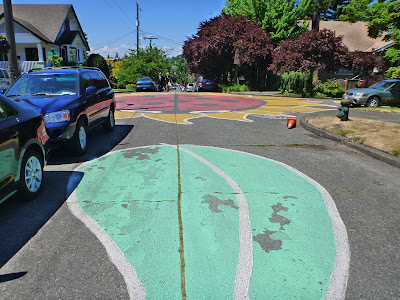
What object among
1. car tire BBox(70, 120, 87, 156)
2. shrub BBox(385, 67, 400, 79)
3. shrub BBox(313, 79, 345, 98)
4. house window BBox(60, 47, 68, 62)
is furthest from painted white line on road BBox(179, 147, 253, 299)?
house window BBox(60, 47, 68, 62)

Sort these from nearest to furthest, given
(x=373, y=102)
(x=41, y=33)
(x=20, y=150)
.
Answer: (x=20, y=150)
(x=373, y=102)
(x=41, y=33)

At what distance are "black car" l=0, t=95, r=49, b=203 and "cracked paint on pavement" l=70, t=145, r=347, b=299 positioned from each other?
26.7 inches

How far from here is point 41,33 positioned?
118 feet

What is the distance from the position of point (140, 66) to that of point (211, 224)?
43017mm

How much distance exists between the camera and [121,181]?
17.4 ft

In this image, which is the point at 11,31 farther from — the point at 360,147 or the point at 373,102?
the point at 373,102

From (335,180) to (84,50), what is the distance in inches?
1892

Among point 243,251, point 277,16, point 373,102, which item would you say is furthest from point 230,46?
point 243,251

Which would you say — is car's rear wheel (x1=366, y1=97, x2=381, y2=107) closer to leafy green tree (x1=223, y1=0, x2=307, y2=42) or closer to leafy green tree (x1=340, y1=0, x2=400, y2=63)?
leafy green tree (x1=340, y1=0, x2=400, y2=63)

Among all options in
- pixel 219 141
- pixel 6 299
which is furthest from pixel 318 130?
pixel 6 299

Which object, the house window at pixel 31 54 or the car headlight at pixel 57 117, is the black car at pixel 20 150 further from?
the house window at pixel 31 54

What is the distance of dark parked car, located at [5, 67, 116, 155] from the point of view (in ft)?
20.4

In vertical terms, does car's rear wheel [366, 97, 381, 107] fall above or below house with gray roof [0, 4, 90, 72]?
below

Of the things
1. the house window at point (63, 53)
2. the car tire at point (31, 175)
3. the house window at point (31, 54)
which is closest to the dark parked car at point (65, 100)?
the car tire at point (31, 175)
